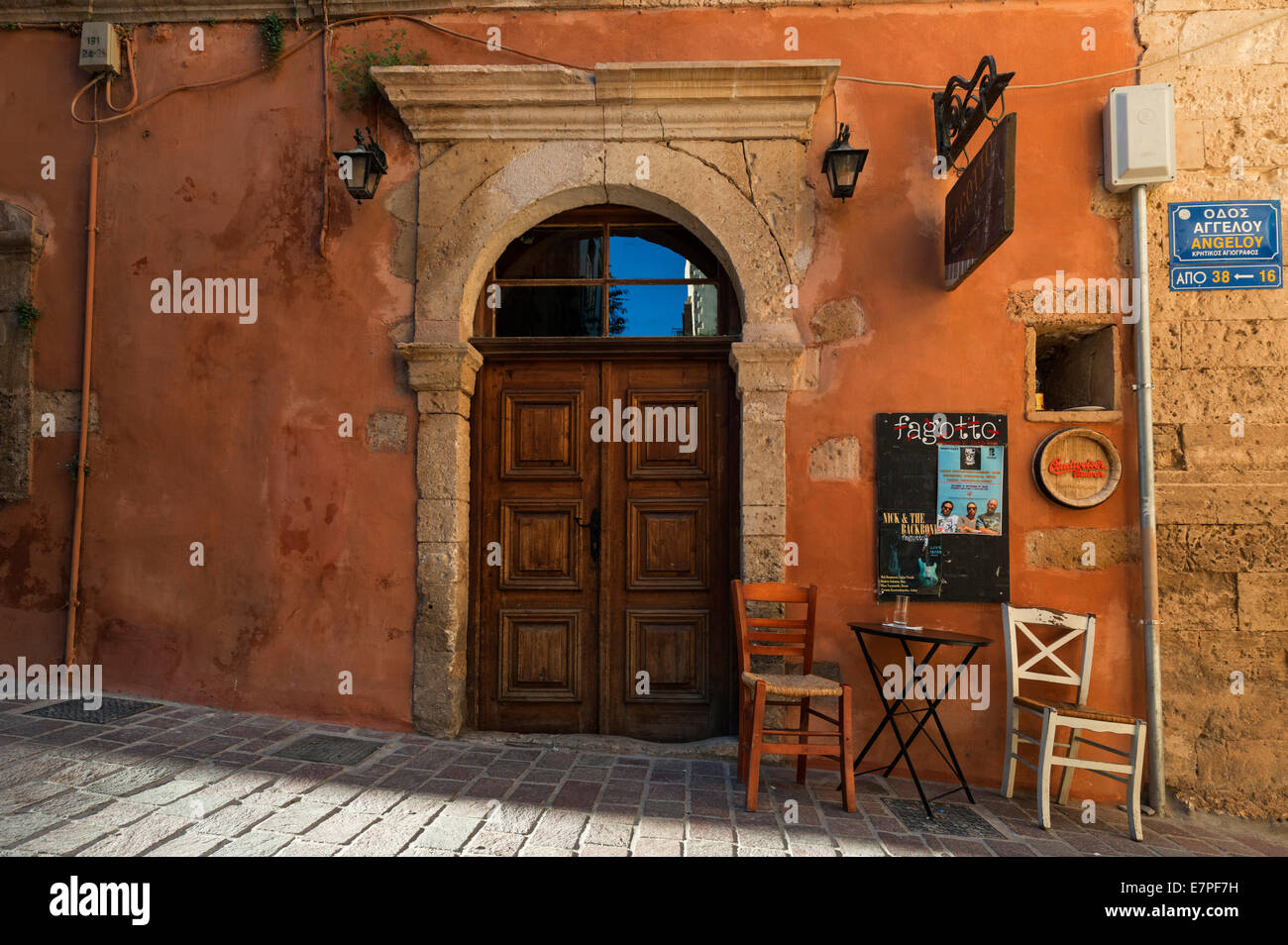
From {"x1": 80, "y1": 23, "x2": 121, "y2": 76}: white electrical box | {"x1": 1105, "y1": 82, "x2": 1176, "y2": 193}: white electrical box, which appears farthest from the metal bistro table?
{"x1": 80, "y1": 23, "x2": 121, "y2": 76}: white electrical box

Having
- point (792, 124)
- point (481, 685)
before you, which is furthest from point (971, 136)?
point (481, 685)

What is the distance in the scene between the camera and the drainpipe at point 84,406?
3891 mm

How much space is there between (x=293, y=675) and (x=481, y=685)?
3.22ft

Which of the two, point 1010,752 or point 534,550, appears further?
point 534,550

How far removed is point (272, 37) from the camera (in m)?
3.99

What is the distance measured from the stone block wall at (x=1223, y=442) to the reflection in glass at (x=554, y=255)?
298 cm

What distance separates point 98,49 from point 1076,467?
5.80 meters

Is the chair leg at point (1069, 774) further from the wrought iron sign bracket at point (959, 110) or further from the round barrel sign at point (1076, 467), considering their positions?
the wrought iron sign bracket at point (959, 110)

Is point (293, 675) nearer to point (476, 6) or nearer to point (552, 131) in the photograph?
point (552, 131)

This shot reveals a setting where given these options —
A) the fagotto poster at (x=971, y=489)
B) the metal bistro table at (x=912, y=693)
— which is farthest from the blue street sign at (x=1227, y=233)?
the metal bistro table at (x=912, y=693)

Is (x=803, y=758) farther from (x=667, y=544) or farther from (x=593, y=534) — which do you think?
(x=593, y=534)

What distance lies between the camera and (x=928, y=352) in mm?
3699

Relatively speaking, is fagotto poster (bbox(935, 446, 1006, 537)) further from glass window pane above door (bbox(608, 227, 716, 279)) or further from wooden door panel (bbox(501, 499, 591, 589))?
wooden door panel (bbox(501, 499, 591, 589))

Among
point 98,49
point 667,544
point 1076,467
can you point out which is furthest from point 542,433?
point 98,49
